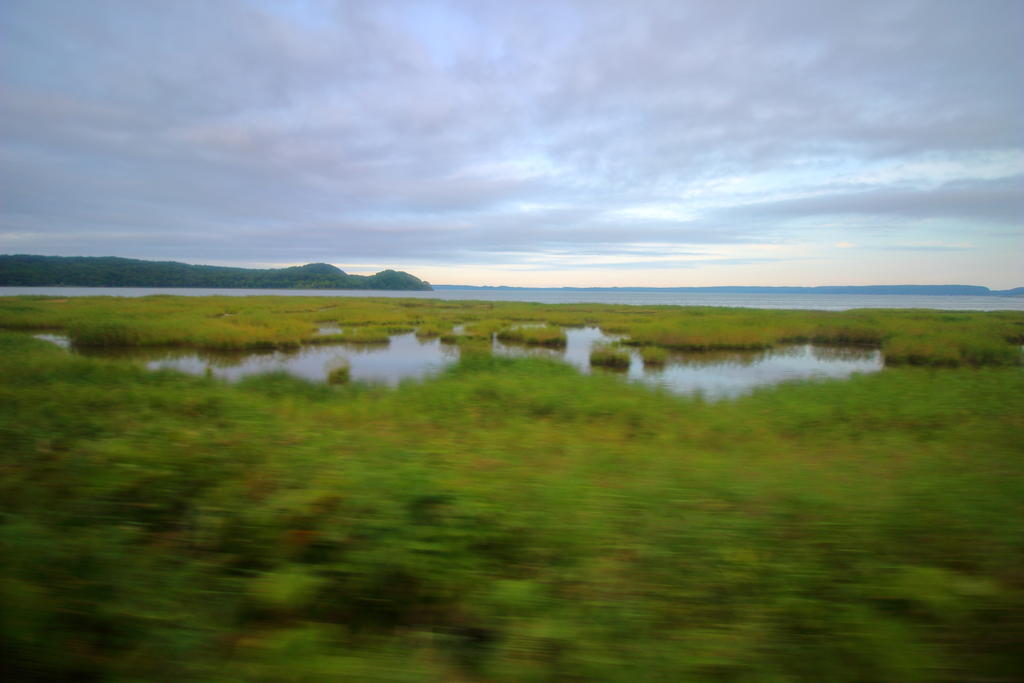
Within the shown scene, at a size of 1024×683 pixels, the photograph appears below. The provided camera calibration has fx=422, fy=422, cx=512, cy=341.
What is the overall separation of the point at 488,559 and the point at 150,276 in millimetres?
139807

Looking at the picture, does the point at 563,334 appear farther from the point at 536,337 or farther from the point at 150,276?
the point at 150,276

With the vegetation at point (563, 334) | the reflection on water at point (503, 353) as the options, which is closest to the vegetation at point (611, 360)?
the reflection on water at point (503, 353)

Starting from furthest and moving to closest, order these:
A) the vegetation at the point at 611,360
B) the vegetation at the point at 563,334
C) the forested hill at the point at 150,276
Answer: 1. the forested hill at the point at 150,276
2. the vegetation at the point at 563,334
3. the vegetation at the point at 611,360

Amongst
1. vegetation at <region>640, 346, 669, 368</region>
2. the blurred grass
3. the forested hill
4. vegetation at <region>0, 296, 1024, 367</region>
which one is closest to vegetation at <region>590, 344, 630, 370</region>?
vegetation at <region>640, 346, 669, 368</region>

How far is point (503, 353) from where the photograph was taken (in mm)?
18812

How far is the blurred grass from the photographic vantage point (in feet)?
7.51

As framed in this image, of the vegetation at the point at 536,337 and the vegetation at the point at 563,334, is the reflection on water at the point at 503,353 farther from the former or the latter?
the vegetation at the point at 563,334

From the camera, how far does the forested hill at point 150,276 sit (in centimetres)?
8100

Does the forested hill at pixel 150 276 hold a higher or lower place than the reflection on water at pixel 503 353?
higher

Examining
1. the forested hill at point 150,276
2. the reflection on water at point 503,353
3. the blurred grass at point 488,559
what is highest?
the forested hill at point 150,276

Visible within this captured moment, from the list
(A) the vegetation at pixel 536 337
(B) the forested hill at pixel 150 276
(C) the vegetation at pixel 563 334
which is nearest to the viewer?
(C) the vegetation at pixel 563 334

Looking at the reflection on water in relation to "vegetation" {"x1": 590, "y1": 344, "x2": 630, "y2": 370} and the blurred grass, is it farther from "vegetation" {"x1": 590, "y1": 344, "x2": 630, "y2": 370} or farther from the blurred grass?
the blurred grass

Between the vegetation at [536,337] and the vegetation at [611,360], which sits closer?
the vegetation at [611,360]

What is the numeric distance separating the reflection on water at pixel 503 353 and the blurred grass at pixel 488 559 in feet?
32.6
